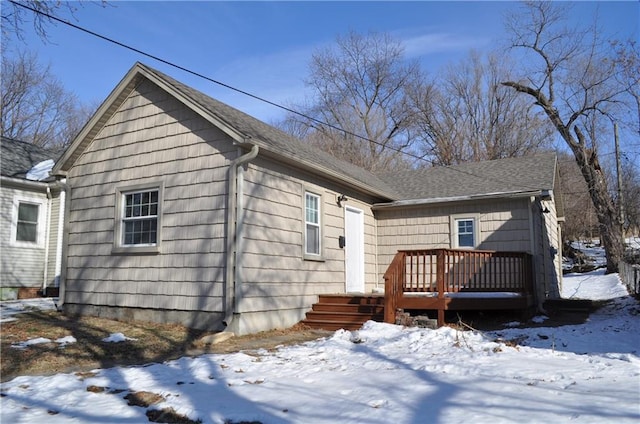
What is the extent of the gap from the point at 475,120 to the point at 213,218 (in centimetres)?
2711

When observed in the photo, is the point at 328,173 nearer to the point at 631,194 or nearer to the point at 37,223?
the point at 37,223

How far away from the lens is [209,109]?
9.10 metres

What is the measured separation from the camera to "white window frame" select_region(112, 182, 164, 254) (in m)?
9.64

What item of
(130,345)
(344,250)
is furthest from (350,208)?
(130,345)

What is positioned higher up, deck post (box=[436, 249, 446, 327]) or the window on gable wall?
the window on gable wall

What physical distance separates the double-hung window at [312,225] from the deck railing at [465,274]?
1.92 metres

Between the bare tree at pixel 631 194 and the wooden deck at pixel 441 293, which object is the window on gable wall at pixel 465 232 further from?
the bare tree at pixel 631 194

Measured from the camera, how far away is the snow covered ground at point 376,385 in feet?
13.9

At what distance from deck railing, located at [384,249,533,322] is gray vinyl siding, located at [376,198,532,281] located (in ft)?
2.86

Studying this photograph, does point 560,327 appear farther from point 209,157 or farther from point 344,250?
point 209,157

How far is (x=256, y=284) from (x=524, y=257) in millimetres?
6039

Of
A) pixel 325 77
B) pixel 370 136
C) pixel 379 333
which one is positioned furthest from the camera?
pixel 325 77

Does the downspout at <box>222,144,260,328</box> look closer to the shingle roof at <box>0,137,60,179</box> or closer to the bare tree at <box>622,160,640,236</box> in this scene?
the shingle roof at <box>0,137,60,179</box>

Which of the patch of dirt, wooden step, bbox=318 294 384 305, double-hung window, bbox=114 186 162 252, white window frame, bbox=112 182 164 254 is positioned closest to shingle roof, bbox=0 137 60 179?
white window frame, bbox=112 182 164 254
